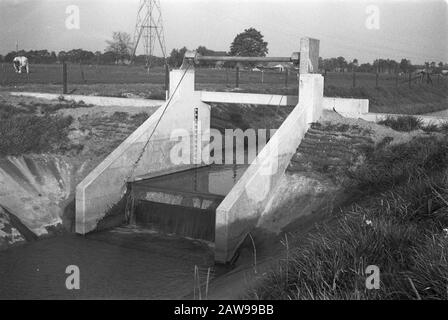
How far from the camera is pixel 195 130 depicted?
64.3 ft

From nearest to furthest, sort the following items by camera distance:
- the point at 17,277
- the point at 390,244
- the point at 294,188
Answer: the point at 390,244, the point at 17,277, the point at 294,188

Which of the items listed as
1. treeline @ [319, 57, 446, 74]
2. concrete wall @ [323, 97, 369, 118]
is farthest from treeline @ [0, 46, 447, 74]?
concrete wall @ [323, 97, 369, 118]

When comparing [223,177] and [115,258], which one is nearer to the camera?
[115,258]

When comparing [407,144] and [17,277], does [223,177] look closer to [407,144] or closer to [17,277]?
[407,144]

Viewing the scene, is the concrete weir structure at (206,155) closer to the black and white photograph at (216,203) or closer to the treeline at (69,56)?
the black and white photograph at (216,203)

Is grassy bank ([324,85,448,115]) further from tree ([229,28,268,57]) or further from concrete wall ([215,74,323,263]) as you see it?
tree ([229,28,268,57])

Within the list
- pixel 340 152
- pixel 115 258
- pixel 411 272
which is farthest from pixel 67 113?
pixel 411 272

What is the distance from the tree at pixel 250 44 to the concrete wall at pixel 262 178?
1665 inches

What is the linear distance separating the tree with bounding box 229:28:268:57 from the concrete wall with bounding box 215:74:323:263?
42.3m

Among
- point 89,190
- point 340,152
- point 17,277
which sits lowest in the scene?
point 17,277

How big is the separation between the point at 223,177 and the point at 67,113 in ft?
20.6

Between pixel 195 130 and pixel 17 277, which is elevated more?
pixel 195 130

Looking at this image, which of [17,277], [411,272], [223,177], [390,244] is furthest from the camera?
[223,177]

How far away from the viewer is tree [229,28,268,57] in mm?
59438
